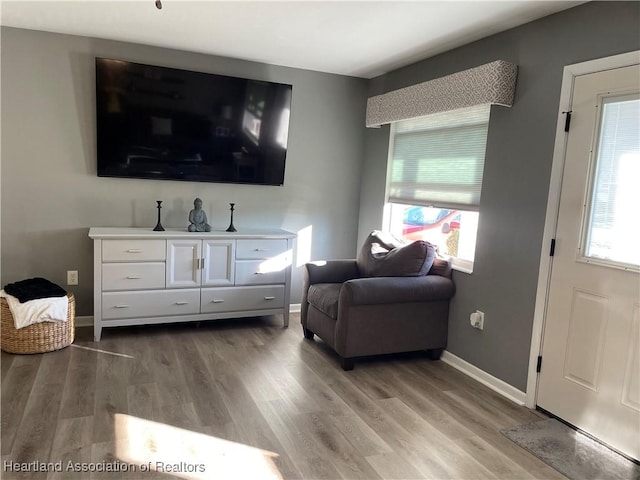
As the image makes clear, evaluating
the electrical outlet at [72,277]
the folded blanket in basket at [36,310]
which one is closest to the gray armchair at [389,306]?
the folded blanket in basket at [36,310]

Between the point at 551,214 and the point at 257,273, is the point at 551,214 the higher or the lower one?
the higher one

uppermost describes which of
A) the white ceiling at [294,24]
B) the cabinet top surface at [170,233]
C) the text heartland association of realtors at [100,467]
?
the white ceiling at [294,24]

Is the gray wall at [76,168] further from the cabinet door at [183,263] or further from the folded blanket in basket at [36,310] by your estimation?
the folded blanket in basket at [36,310]

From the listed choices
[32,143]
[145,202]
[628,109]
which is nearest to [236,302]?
[145,202]

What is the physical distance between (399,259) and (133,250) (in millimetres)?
1946

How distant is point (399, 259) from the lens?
346cm

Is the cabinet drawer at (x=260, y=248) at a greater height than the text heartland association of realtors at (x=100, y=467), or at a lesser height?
greater

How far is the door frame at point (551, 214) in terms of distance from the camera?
257 cm

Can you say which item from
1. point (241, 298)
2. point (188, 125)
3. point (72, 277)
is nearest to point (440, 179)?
point (241, 298)

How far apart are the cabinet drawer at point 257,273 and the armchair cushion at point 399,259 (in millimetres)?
764

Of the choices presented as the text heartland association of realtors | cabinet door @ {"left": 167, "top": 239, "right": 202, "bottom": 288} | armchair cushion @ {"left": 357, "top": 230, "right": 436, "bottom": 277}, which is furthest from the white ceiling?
the text heartland association of realtors

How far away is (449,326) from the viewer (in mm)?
3518

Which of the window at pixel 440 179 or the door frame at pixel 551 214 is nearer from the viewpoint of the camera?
the door frame at pixel 551 214

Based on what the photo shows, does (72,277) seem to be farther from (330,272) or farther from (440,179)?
(440,179)
